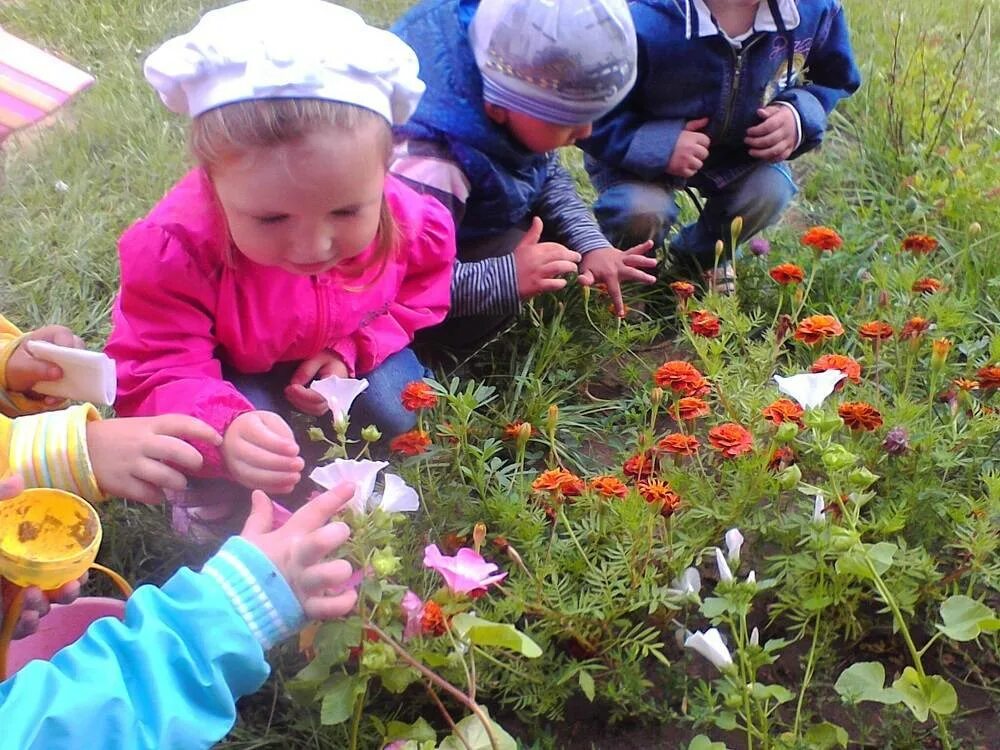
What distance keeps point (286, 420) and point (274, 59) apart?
2.71 ft

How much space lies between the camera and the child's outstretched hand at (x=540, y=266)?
208 centimetres

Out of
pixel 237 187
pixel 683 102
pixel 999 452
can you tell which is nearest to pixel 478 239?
pixel 683 102

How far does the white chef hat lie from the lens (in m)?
1.38

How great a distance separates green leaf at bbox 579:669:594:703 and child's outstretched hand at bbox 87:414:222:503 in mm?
615

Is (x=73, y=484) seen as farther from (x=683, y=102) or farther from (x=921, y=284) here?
(x=683, y=102)

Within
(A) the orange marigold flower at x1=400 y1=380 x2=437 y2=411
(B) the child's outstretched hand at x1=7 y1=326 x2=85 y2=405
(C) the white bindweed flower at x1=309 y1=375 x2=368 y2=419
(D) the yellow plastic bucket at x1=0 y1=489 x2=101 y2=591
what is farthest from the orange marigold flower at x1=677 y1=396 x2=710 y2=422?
(B) the child's outstretched hand at x1=7 y1=326 x2=85 y2=405

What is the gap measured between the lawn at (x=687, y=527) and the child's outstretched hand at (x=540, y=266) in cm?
14

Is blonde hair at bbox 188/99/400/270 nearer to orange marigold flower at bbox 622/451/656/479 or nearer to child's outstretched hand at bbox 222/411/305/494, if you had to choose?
child's outstretched hand at bbox 222/411/305/494

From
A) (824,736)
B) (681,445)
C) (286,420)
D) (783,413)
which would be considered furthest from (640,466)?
(286,420)

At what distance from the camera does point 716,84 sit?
238 centimetres

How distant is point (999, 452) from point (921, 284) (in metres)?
0.33

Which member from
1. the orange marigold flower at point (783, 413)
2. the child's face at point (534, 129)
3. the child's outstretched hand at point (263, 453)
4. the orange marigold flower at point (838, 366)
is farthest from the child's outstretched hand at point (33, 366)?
the orange marigold flower at point (838, 366)

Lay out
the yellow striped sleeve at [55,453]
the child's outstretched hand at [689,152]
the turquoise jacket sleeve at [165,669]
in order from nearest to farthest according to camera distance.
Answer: the turquoise jacket sleeve at [165,669] → the yellow striped sleeve at [55,453] → the child's outstretched hand at [689,152]

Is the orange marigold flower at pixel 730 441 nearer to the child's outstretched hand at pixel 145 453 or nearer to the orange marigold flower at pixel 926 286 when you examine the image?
the orange marigold flower at pixel 926 286
